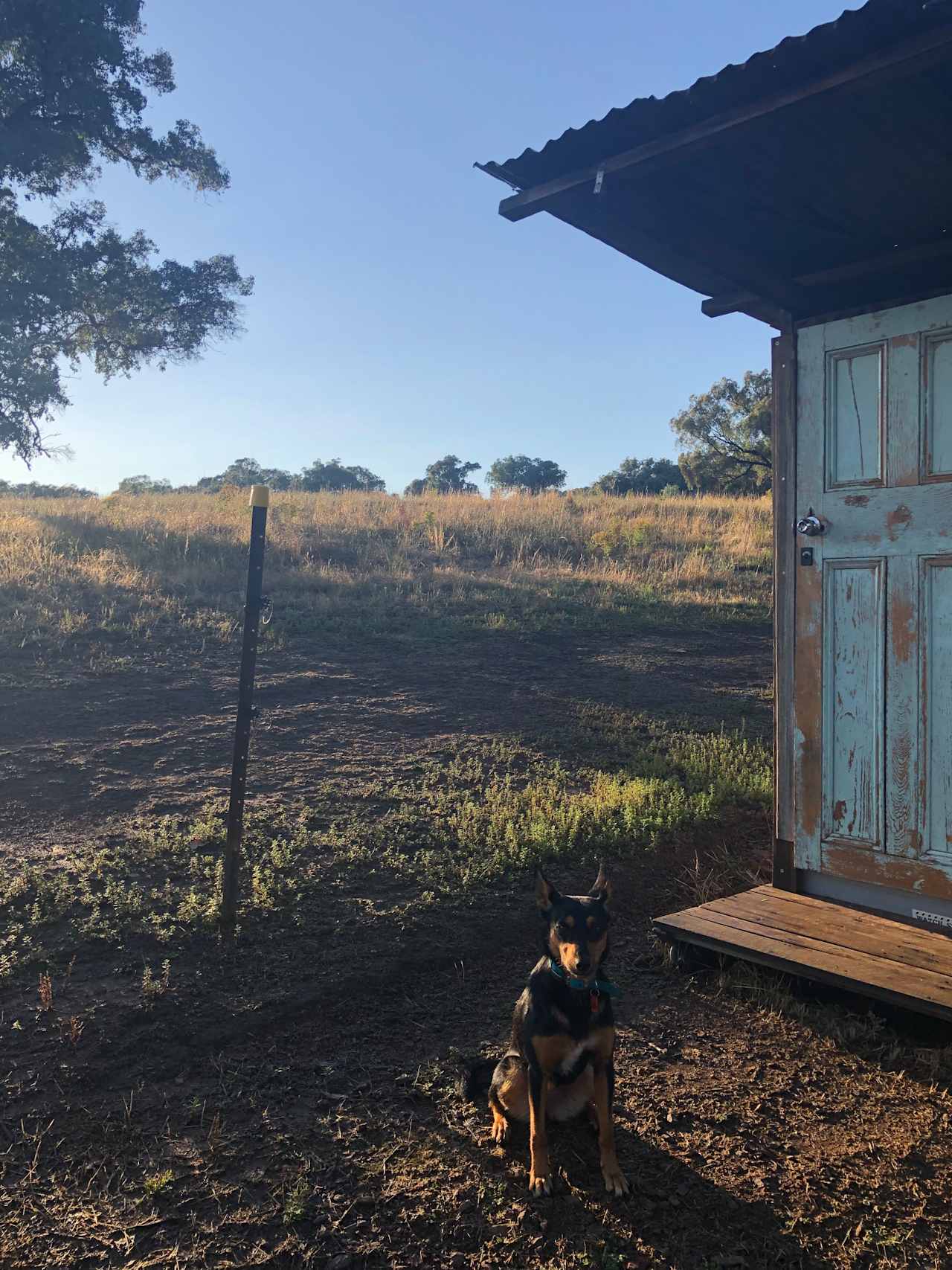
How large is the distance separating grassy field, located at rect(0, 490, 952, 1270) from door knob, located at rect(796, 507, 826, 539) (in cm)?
216

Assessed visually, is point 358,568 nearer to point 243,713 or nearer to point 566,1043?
point 243,713

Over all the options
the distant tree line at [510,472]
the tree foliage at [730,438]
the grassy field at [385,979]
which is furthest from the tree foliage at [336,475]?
the grassy field at [385,979]

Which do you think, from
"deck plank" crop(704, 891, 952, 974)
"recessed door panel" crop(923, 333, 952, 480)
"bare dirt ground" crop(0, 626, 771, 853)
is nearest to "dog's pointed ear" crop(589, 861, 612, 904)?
"deck plank" crop(704, 891, 952, 974)

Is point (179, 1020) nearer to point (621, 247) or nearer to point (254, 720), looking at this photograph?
point (621, 247)

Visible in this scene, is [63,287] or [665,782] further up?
[63,287]

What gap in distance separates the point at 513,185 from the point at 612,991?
11.3 feet

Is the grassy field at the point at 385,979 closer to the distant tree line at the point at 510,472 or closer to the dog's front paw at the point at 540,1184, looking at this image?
the dog's front paw at the point at 540,1184

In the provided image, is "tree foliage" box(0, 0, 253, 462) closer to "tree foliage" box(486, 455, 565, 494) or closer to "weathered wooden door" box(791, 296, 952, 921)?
"weathered wooden door" box(791, 296, 952, 921)

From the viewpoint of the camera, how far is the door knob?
15.5 feet

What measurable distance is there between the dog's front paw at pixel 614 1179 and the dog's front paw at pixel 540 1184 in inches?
7.0

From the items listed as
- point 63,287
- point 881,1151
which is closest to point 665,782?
point 881,1151

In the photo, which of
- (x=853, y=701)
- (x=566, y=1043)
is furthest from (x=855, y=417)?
(x=566, y=1043)

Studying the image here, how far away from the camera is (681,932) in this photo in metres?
4.43

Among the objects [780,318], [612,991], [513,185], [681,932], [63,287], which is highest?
[63,287]
